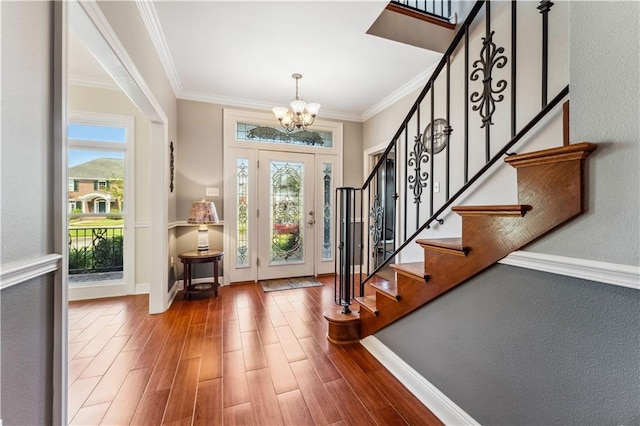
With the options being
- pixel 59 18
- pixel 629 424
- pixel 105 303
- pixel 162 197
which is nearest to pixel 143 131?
pixel 162 197

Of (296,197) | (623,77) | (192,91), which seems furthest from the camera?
(296,197)

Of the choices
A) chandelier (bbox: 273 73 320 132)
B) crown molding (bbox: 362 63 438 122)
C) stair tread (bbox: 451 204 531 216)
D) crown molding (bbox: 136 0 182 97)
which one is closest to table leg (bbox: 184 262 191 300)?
chandelier (bbox: 273 73 320 132)

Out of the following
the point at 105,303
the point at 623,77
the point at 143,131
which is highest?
the point at 143,131

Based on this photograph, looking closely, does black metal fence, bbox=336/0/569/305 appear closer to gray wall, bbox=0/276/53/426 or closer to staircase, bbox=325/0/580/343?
staircase, bbox=325/0/580/343

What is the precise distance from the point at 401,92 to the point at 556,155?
3147mm

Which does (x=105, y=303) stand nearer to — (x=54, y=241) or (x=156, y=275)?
(x=156, y=275)

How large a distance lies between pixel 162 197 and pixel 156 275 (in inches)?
33.1

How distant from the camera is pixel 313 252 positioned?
4391 millimetres

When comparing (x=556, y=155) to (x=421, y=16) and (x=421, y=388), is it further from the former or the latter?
(x=421, y=16)

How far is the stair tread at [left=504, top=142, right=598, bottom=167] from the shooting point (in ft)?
2.70

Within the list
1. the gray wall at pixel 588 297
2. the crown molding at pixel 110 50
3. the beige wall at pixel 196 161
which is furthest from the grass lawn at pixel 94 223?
the gray wall at pixel 588 297

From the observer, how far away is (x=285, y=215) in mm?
4230

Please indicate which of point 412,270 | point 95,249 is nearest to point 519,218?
point 412,270

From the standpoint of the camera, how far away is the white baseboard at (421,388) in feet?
4.44
